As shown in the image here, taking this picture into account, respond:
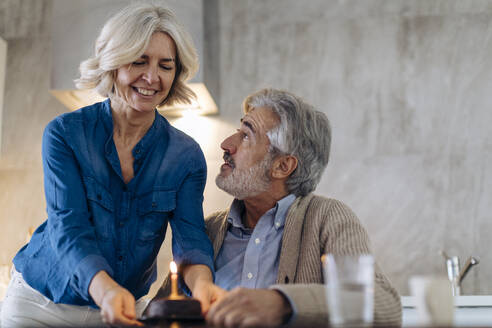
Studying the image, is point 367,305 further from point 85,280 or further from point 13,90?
point 13,90

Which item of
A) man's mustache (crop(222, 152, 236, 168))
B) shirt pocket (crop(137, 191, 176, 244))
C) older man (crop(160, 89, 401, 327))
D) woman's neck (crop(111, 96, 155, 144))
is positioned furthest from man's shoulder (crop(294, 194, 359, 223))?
woman's neck (crop(111, 96, 155, 144))

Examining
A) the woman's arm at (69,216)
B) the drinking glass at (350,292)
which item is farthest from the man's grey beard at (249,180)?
the drinking glass at (350,292)

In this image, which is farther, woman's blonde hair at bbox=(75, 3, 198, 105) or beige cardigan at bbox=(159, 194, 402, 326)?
woman's blonde hair at bbox=(75, 3, 198, 105)

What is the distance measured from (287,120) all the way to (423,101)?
1389 millimetres

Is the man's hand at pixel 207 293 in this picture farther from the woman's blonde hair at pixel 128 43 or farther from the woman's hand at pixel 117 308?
the woman's blonde hair at pixel 128 43

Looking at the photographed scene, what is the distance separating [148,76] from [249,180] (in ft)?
1.50

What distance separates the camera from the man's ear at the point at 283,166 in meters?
1.63

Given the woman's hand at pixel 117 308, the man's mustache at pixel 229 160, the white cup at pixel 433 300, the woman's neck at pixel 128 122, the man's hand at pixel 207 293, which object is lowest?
the man's hand at pixel 207 293

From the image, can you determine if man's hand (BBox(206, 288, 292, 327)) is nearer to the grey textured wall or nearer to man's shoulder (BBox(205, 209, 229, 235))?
man's shoulder (BBox(205, 209, 229, 235))

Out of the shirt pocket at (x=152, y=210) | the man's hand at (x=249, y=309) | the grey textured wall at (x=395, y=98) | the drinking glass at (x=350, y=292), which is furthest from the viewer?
the grey textured wall at (x=395, y=98)

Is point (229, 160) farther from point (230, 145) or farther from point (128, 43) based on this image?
point (128, 43)

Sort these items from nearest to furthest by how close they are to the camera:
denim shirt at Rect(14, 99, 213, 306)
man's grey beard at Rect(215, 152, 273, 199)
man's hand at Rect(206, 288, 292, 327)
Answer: man's hand at Rect(206, 288, 292, 327) → denim shirt at Rect(14, 99, 213, 306) → man's grey beard at Rect(215, 152, 273, 199)

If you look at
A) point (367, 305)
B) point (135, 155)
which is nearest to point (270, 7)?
point (135, 155)

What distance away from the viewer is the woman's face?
1352mm
